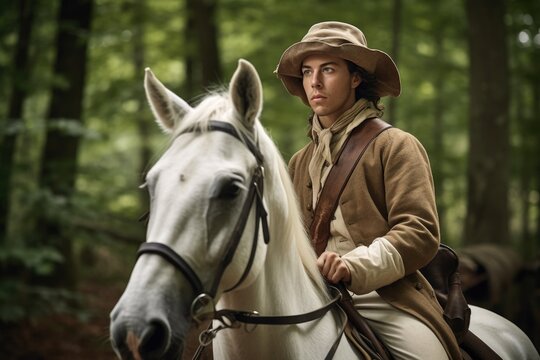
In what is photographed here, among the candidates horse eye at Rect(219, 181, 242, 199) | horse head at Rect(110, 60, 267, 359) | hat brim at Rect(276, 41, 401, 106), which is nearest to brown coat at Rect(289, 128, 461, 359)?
hat brim at Rect(276, 41, 401, 106)

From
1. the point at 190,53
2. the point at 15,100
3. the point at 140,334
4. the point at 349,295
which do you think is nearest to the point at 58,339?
the point at 15,100

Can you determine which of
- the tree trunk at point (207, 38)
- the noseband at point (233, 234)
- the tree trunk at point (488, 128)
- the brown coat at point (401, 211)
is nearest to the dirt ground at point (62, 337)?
the tree trunk at point (207, 38)

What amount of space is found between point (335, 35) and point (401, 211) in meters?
0.98

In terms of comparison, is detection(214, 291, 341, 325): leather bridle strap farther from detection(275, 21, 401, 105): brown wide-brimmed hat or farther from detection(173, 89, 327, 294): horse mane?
detection(275, 21, 401, 105): brown wide-brimmed hat

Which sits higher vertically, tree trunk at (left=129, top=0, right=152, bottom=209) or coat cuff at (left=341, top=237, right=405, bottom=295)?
tree trunk at (left=129, top=0, right=152, bottom=209)

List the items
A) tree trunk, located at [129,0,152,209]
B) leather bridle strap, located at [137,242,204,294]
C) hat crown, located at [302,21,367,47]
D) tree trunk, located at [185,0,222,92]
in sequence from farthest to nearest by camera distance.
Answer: tree trunk, located at [129,0,152,209], tree trunk, located at [185,0,222,92], hat crown, located at [302,21,367,47], leather bridle strap, located at [137,242,204,294]

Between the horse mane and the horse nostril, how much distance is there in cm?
74

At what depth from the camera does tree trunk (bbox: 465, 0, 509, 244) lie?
9.71 metres

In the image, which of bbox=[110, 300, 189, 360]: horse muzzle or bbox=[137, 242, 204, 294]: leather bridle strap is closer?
→ bbox=[110, 300, 189, 360]: horse muzzle

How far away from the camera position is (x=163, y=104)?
2.49 m

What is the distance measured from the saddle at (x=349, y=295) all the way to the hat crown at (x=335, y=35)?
0.43 m

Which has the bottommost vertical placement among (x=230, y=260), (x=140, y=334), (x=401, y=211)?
(x=140, y=334)

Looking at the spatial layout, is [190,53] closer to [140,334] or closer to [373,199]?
[373,199]

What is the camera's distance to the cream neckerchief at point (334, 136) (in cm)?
300
